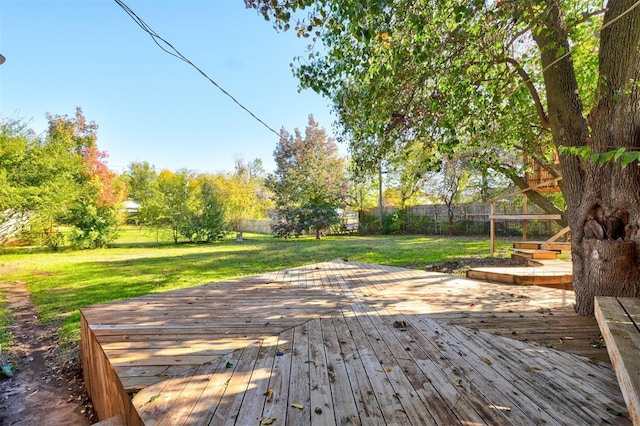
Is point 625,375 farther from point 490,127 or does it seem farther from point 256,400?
point 490,127

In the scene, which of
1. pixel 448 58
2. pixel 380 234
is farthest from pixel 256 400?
pixel 380 234

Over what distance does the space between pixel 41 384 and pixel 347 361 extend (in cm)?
243

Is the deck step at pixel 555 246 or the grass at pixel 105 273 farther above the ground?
the deck step at pixel 555 246

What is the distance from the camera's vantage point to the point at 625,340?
1.45 meters

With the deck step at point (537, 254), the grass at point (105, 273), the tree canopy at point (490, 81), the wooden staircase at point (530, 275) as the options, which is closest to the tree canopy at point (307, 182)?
the grass at point (105, 273)

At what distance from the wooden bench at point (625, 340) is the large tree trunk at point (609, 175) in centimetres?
29

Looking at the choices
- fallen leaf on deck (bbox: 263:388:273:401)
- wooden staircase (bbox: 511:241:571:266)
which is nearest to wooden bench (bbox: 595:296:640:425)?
fallen leaf on deck (bbox: 263:388:273:401)

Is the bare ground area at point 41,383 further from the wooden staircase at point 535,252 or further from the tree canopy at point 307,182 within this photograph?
the tree canopy at point 307,182

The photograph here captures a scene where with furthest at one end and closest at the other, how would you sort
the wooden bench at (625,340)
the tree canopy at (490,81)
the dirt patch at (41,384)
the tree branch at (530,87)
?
the tree branch at (530,87) → the tree canopy at (490,81) → the dirt patch at (41,384) → the wooden bench at (625,340)

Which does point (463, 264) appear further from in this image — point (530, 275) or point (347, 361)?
point (347, 361)

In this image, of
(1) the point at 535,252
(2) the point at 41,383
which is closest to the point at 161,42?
(2) the point at 41,383

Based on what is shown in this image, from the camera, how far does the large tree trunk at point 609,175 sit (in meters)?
→ 2.29

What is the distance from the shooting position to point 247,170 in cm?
2853

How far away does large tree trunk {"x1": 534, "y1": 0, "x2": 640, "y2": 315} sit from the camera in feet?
7.51
